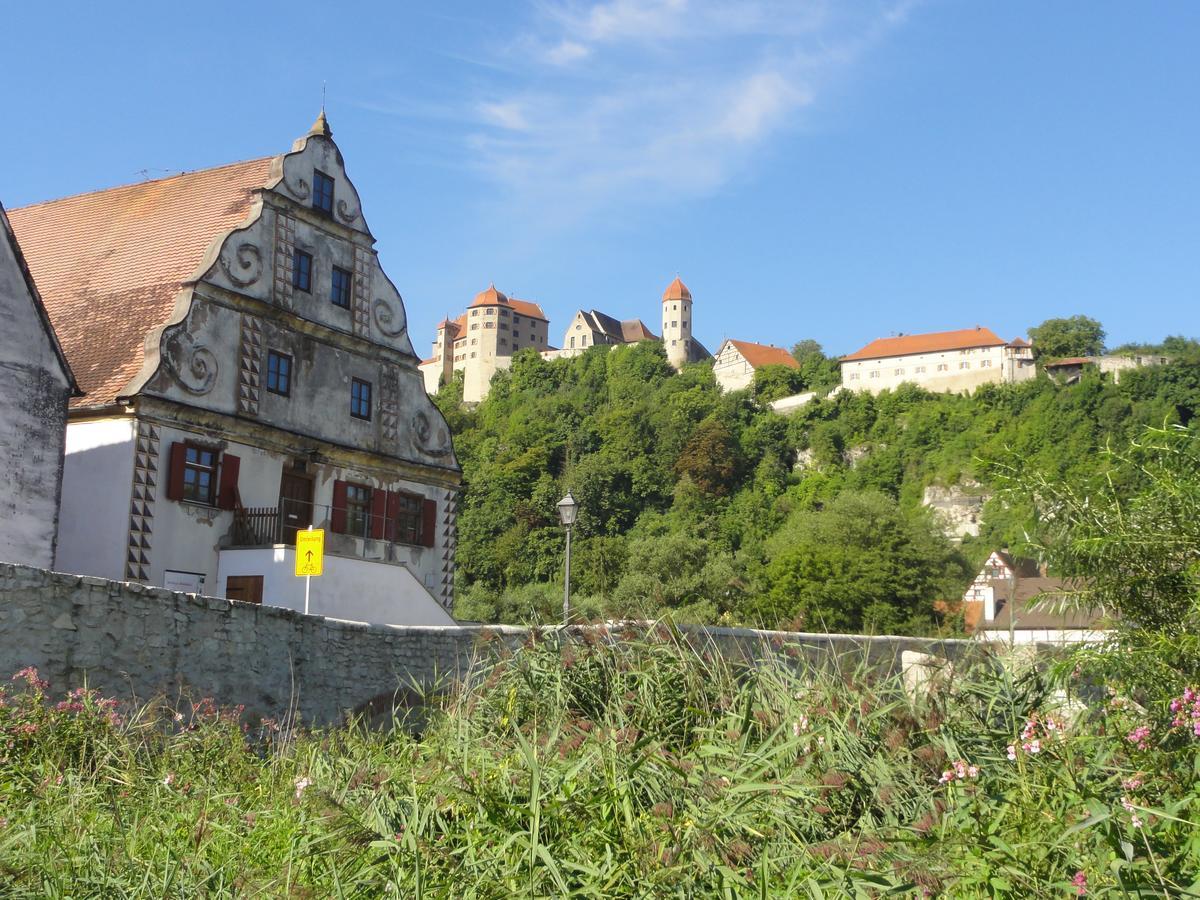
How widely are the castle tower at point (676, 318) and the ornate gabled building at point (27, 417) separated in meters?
127

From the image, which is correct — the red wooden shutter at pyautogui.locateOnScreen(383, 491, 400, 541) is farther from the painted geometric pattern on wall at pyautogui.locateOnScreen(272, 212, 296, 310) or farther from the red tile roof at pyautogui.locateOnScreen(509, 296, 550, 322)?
the red tile roof at pyautogui.locateOnScreen(509, 296, 550, 322)

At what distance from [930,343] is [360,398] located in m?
104

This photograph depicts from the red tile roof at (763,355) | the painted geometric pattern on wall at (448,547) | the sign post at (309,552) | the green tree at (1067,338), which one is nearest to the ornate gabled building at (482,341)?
the red tile roof at (763,355)

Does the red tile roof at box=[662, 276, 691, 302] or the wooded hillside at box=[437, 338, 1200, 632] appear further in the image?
the red tile roof at box=[662, 276, 691, 302]

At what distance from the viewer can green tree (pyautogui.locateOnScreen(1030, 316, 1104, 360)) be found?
12331 centimetres

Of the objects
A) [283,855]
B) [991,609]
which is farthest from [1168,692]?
[991,609]

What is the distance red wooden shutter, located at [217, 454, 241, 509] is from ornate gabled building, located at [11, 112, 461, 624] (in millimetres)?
26

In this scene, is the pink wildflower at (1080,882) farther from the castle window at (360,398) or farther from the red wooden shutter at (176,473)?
the castle window at (360,398)

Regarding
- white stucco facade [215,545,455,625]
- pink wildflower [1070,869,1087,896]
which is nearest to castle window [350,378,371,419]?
white stucco facade [215,545,455,625]

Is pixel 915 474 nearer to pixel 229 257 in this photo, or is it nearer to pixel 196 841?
pixel 229 257

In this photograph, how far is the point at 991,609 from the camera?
60688 mm

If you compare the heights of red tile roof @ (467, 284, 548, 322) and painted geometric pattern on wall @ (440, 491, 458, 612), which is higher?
red tile roof @ (467, 284, 548, 322)

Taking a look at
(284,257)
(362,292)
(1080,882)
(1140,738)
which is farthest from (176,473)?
(1080,882)

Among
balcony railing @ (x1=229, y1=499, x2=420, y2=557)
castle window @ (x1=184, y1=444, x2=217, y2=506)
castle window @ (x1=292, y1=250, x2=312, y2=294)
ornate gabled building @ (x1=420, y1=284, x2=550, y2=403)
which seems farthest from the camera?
ornate gabled building @ (x1=420, y1=284, x2=550, y2=403)
